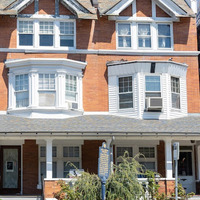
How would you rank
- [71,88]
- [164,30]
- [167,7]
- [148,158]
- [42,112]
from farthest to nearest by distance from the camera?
1. [164,30]
2. [167,7]
3. [148,158]
4. [71,88]
5. [42,112]

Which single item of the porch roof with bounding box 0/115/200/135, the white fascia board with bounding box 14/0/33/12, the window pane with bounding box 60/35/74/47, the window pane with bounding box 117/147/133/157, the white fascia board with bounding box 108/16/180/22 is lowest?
the window pane with bounding box 117/147/133/157

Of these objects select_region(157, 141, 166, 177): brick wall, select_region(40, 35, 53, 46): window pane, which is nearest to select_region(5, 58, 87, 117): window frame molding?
select_region(40, 35, 53, 46): window pane

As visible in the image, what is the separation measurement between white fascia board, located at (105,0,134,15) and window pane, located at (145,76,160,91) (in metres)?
3.65

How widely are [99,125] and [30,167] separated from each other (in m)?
4.01

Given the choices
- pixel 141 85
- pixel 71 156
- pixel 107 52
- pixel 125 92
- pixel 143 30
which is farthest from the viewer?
pixel 143 30

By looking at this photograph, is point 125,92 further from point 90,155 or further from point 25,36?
point 25,36

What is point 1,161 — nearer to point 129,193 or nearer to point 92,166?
point 92,166

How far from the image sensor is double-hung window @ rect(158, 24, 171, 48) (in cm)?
2569

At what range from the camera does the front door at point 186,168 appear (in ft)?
80.2

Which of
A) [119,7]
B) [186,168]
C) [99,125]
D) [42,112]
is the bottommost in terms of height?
[186,168]

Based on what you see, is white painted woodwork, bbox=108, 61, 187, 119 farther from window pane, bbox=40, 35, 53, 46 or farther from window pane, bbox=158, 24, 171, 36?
window pane, bbox=40, 35, 53, 46

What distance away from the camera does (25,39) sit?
81.1 ft

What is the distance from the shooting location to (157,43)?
25.5m

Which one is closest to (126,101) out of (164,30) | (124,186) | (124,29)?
(124,29)
